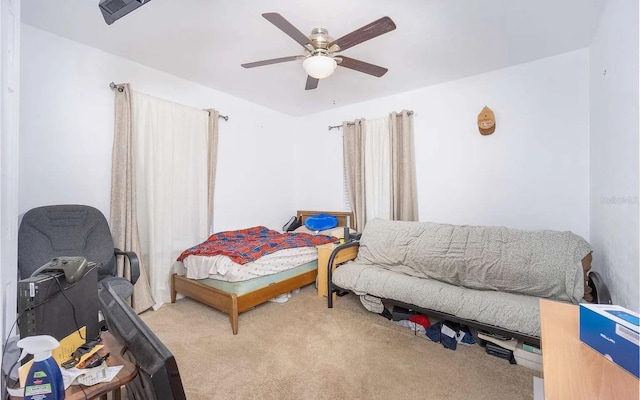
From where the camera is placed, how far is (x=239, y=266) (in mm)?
2480

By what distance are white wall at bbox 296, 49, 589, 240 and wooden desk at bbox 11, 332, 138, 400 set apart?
323 cm

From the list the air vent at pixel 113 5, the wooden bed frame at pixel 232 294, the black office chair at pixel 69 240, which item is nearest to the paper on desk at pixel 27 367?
the black office chair at pixel 69 240

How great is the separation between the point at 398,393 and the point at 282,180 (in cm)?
349

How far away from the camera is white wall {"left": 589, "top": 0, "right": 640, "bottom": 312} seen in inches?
Answer: 56.4

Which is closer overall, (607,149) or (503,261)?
(607,149)

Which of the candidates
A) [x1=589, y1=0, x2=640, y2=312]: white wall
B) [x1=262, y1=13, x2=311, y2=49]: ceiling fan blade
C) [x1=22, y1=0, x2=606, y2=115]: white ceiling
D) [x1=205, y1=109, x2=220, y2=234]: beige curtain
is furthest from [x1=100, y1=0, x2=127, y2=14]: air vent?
[x1=589, y1=0, x2=640, y2=312]: white wall

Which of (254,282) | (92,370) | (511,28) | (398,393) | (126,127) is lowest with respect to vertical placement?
(398,393)

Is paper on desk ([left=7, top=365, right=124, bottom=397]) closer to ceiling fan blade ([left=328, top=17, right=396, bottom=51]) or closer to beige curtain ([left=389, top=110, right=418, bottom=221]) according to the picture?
ceiling fan blade ([left=328, top=17, right=396, bottom=51])

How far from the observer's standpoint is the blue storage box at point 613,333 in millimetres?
733

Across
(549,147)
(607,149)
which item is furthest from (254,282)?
(549,147)

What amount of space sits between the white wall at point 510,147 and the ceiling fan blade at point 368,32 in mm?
1835

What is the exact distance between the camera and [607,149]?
1.93 m

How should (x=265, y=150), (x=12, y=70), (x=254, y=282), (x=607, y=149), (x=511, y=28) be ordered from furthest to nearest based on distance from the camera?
(x=265, y=150)
(x=254, y=282)
(x=511, y=28)
(x=607, y=149)
(x=12, y=70)

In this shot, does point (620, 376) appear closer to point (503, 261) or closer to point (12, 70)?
point (503, 261)
